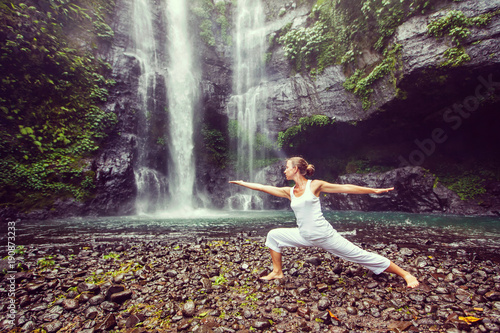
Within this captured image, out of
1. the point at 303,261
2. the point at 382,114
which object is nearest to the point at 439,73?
the point at 382,114

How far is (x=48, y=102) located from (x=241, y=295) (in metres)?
16.0

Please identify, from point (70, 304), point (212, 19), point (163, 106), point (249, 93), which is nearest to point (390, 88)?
point (249, 93)

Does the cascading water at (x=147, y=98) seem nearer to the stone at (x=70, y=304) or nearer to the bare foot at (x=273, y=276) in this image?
the stone at (x=70, y=304)

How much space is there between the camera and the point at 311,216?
3.02 meters

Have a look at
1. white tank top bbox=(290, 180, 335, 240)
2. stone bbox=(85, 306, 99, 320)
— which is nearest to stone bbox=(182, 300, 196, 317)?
stone bbox=(85, 306, 99, 320)

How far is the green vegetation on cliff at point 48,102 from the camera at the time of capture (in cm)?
1109

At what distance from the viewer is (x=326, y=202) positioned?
16891 millimetres

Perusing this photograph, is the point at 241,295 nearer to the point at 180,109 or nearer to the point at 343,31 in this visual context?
the point at 180,109

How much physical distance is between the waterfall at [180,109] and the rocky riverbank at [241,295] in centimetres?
1341

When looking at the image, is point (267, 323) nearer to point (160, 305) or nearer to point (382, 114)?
point (160, 305)

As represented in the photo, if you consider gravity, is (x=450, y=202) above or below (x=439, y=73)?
below

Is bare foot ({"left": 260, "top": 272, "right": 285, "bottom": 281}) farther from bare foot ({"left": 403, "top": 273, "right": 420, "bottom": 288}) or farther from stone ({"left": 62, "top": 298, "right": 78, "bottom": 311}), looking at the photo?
stone ({"left": 62, "top": 298, "right": 78, "bottom": 311})

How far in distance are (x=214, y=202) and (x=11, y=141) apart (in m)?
12.8

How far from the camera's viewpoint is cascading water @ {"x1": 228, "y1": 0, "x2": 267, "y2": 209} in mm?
20125
